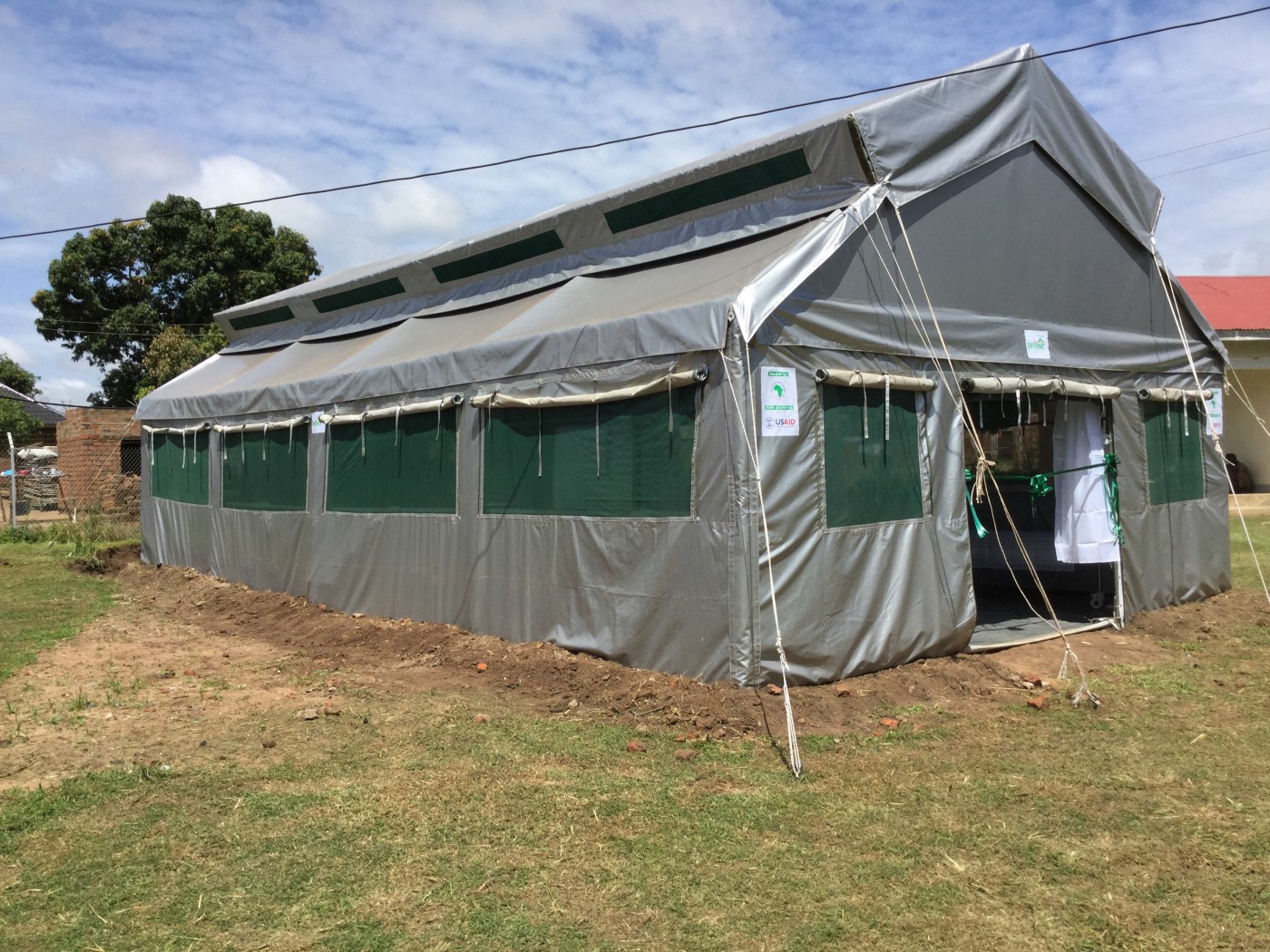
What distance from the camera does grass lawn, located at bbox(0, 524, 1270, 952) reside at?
3404 millimetres

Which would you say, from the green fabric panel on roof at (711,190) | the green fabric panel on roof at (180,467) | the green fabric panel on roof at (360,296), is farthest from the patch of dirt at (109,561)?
the green fabric panel on roof at (711,190)

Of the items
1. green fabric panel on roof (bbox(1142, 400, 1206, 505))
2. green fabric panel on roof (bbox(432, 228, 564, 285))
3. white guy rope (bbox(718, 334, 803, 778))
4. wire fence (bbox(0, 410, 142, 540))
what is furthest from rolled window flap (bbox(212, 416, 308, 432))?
green fabric panel on roof (bbox(1142, 400, 1206, 505))

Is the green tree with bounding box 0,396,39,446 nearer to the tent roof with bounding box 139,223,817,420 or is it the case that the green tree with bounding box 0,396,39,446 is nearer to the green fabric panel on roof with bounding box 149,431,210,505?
the green fabric panel on roof with bounding box 149,431,210,505

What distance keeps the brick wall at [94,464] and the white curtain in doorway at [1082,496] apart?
17392 millimetres

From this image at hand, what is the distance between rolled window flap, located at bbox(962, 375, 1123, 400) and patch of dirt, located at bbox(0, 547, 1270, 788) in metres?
2.03

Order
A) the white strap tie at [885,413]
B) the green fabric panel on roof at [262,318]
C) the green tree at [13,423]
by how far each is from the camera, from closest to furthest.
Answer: the white strap tie at [885,413] < the green fabric panel on roof at [262,318] < the green tree at [13,423]

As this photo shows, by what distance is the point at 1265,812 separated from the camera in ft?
14.2

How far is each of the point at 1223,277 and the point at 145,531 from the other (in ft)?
80.7

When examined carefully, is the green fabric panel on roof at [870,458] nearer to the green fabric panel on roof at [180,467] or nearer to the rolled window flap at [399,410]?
the rolled window flap at [399,410]

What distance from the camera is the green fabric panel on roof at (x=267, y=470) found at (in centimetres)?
1068

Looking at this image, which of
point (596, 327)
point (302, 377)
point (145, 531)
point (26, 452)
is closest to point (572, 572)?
point (596, 327)


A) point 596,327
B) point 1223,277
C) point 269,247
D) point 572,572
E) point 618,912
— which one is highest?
point 269,247

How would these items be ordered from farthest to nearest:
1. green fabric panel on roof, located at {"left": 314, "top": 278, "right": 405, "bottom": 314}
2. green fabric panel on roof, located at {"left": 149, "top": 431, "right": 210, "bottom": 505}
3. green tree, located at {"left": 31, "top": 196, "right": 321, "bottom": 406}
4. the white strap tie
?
green tree, located at {"left": 31, "top": 196, "right": 321, "bottom": 406} → green fabric panel on roof, located at {"left": 149, "top": 431, "right": 210, "bottom": 505} → green fabric panel on roof, located at {"left": 314, "top": 278, "right": 405, "bottom": 314} → the white strap tie

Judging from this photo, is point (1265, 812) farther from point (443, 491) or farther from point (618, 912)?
point (443, 491)
